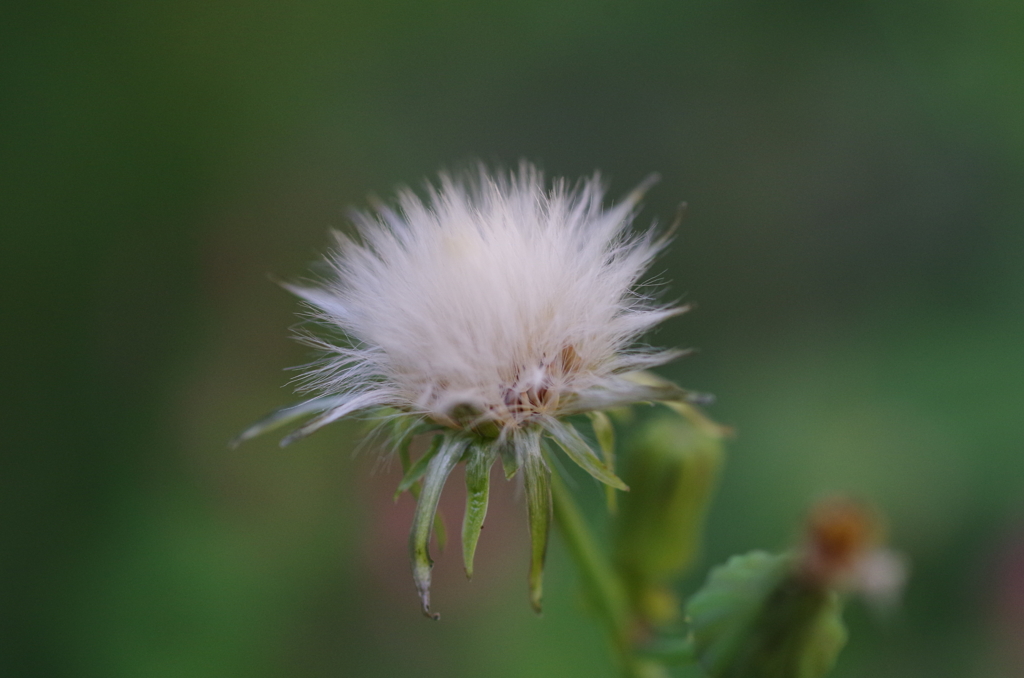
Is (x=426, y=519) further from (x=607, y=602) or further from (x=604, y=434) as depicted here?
(x=607, y=602)

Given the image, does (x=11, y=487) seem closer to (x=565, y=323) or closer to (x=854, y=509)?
(x=565, y=323)

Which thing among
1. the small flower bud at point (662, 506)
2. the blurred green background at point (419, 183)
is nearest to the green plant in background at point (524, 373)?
the small flower bud at point (662, 506)

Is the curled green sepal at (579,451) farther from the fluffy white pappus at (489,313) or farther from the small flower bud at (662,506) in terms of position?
the small flower bud at (662,506)

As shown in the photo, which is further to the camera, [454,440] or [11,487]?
[11,487]

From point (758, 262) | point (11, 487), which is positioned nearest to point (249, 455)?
point (11, 487)

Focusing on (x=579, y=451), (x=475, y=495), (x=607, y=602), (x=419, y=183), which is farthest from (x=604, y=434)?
(x=419, y=183)

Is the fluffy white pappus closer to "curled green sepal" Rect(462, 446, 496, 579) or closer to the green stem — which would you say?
"curled green sepal" Rect(462, 446, 496, 579)
